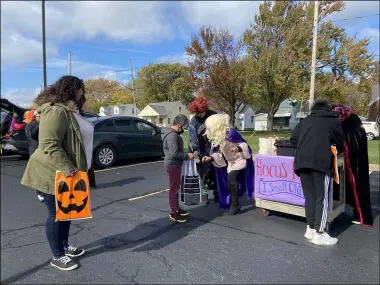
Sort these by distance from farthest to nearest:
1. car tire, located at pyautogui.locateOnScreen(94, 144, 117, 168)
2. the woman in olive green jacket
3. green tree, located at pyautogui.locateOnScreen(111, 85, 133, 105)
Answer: green tree, located at pyautogui.locateOnScreen(111, 85, 133, 105), car tire, located at pyautogui.locateOnScreen(94, 144, 117, 168), the woman in olive green jacket

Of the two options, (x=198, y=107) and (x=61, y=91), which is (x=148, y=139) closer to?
(x=198, y=107)

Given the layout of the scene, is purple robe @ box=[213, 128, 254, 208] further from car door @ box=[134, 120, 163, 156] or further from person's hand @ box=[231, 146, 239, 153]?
car door @ box=[134, 120, 163, 156]

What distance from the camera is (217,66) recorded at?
27.8 m

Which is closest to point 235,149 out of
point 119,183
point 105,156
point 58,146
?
point 58,146

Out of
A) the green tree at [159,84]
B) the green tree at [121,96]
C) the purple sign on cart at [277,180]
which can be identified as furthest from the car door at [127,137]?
the green tree at [121,96]

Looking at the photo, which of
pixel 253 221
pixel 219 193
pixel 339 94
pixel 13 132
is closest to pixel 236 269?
pixel 253 221

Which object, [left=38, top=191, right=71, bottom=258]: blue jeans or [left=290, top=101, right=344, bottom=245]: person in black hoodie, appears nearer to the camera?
[left=38, top=191, right=71, bottom=258]: blue jeans

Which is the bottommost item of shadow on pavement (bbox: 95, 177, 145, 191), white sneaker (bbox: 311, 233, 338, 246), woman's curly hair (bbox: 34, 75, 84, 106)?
white sneaker (bbox: 311, 233, 338, 246)

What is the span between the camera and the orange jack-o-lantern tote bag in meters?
2.81

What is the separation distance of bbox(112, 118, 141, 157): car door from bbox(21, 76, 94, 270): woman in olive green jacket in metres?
6.19

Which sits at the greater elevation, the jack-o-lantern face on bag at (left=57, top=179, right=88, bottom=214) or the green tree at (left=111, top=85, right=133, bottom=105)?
the green tree at (left=111, top=85, right=133, bottom=105)

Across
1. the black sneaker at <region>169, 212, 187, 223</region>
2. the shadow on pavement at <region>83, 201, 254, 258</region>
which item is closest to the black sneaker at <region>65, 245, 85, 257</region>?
the shadow on pavement at <region>83, 201, 254, 258</region>

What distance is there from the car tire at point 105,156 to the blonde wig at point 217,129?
4988 mm

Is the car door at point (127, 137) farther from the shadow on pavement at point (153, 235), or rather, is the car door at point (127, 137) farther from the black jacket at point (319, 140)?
the black jacket at point (319, 140)
